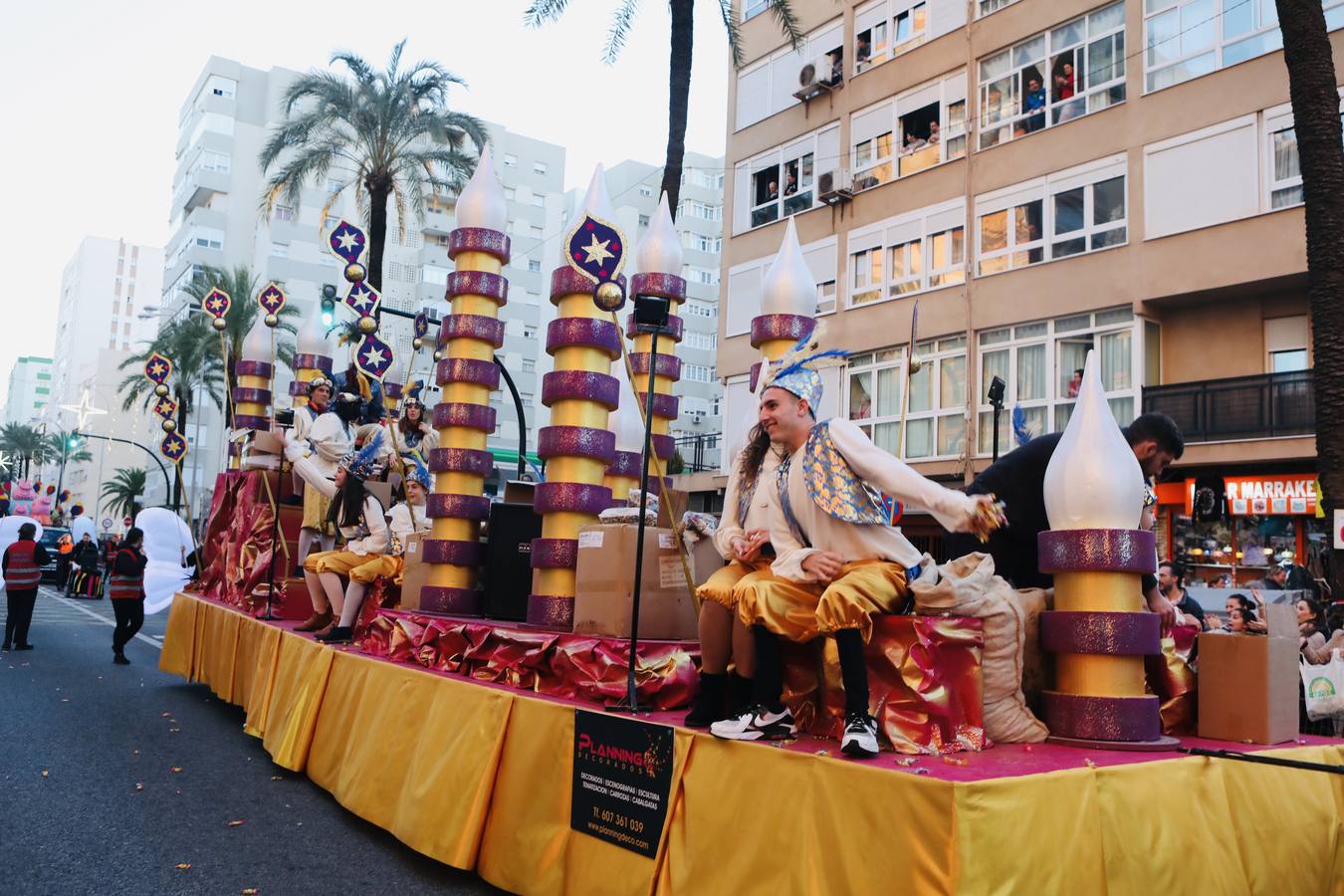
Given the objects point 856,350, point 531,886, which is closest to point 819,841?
point 531,886

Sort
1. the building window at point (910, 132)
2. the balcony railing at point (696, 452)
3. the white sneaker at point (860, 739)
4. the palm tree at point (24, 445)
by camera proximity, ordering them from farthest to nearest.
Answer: the palm tree at point (24, 445) → the balcony railing at point (696, 452) → the building window at point (910, 132) → the white sneaker at point (860, 739)

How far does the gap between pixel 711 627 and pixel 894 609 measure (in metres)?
0.75

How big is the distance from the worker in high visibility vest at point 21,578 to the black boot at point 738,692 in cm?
1295

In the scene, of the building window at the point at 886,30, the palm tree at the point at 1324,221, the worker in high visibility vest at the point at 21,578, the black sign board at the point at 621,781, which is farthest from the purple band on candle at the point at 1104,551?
the building window at the point at 886,30

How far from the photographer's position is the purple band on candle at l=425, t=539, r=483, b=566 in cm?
753

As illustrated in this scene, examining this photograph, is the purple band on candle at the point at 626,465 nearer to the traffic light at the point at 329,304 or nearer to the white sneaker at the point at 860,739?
the traffic light at the point at 329,304

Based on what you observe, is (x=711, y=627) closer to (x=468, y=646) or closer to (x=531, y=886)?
(x=531, y=886)

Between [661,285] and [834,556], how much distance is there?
4295 mm

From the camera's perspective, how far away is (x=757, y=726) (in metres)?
3.84

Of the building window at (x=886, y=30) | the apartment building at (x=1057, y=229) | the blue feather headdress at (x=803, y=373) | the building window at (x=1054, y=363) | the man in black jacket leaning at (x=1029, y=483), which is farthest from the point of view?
the building window at (x=886, y=30)

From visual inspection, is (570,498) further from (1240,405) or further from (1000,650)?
(1240,405)

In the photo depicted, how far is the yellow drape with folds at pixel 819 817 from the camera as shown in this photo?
3.05m

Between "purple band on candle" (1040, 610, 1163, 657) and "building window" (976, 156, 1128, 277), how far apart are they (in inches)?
573

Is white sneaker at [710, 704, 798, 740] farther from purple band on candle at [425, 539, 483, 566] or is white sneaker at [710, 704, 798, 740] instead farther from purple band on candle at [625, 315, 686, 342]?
purple band on candle at [625, 315, 686, 342]
